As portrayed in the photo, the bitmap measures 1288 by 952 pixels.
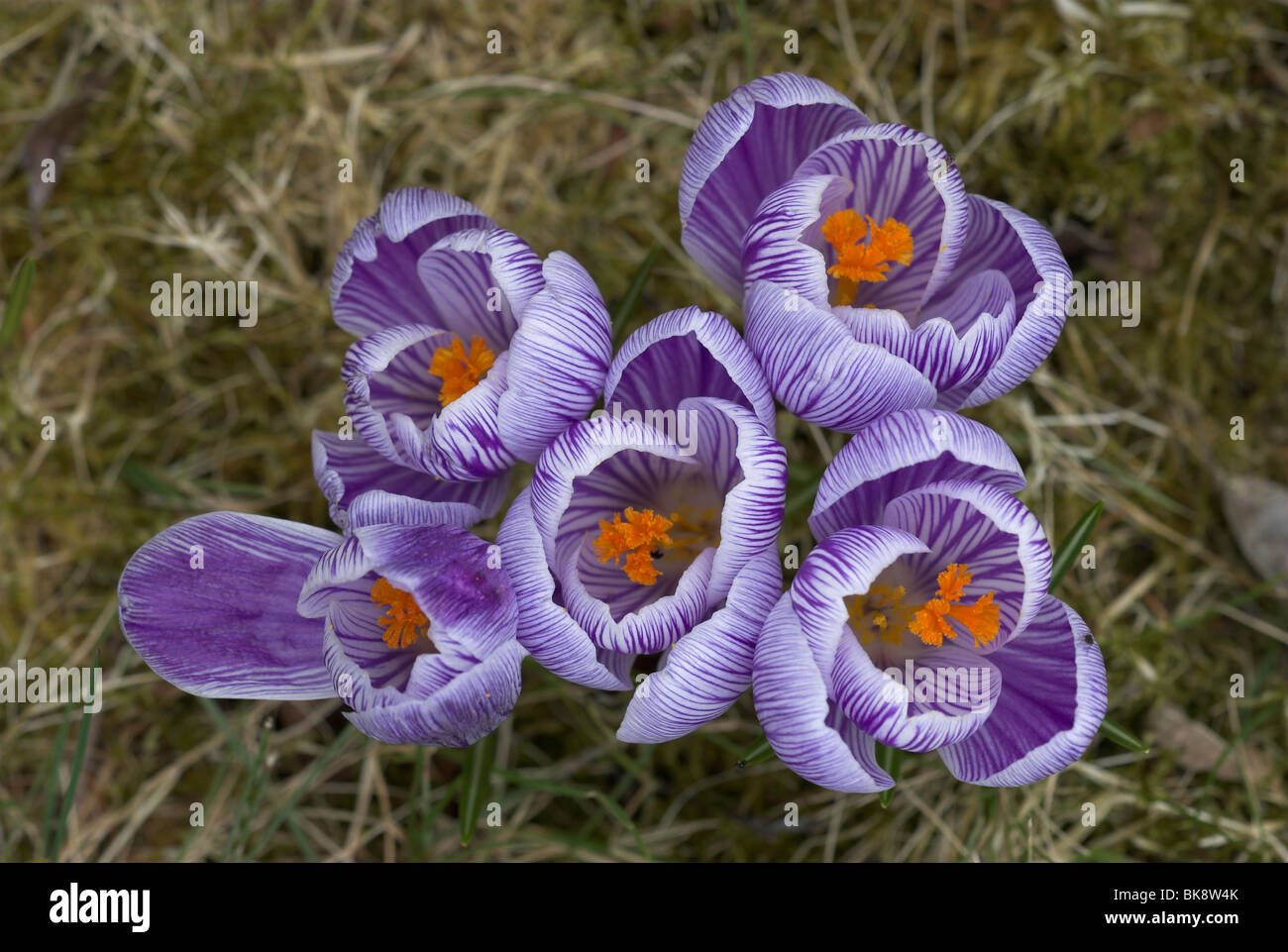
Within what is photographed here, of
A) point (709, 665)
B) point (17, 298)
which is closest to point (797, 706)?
point (709, 665)

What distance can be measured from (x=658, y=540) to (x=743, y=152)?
0.67 metres

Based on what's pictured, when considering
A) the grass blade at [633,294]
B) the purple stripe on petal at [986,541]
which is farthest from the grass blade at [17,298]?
the purple stripe on petal at [986,541]

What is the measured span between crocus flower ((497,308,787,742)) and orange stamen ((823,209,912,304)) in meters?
0.25

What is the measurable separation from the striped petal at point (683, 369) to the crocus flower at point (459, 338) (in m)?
0.06

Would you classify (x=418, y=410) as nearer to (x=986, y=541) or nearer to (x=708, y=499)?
(x=708, y=499)

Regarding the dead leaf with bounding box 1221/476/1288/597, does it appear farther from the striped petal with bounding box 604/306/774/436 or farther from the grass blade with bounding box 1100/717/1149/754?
the striped petal with bounding box 604/306/774/436

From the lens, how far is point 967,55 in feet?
8.30

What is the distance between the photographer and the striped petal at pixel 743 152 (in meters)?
1.70

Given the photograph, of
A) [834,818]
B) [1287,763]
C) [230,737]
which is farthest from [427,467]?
[1287,763]

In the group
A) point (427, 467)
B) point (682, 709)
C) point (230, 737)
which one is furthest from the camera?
point (230, 737)

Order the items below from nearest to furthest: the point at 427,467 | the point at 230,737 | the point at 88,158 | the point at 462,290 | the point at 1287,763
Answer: the point at 427,467
the point at 462,290
the point at 230,737
the point at 1287,763
the point at 88,158

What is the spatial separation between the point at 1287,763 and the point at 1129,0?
1.82 metres

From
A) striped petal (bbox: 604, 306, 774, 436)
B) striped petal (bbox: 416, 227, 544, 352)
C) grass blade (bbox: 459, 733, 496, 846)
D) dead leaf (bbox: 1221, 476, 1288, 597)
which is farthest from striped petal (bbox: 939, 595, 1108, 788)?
dead leaf (bbox: 1221, 476, 1288, 597)

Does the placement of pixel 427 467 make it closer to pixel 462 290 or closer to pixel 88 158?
pixel 462 290
